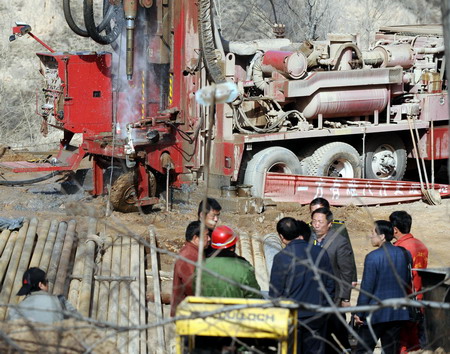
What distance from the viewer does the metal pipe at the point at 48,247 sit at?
872 cm

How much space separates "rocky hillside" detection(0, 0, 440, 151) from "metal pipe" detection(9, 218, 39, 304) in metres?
12.9

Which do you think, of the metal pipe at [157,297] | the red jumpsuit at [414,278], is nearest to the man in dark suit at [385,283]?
the red jumpsuit at [414,278]

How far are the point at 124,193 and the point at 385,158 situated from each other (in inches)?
205

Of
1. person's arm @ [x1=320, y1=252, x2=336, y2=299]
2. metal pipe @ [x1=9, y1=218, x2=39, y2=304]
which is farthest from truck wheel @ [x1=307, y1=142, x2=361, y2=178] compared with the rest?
person's arm @ [x1=320, y1=252, x2=336, y2=299]

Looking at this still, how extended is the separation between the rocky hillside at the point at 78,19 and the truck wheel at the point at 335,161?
Result: 31.1 ft

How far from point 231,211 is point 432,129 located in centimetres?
493

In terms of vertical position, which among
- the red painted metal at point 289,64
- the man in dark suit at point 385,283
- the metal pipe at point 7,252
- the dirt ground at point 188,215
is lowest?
the dirt ground at point 188,215

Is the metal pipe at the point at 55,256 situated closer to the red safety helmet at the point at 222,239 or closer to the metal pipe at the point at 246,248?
the metal pipe at the point at 246,248

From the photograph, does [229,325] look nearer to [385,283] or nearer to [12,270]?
[385,283]

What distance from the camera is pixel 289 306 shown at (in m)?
4.18

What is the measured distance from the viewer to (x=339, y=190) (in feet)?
44.8

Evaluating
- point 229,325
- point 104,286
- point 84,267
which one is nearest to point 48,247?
point 84,267

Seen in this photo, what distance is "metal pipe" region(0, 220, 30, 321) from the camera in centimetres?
759

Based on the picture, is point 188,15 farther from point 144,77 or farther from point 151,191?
point 151,191
